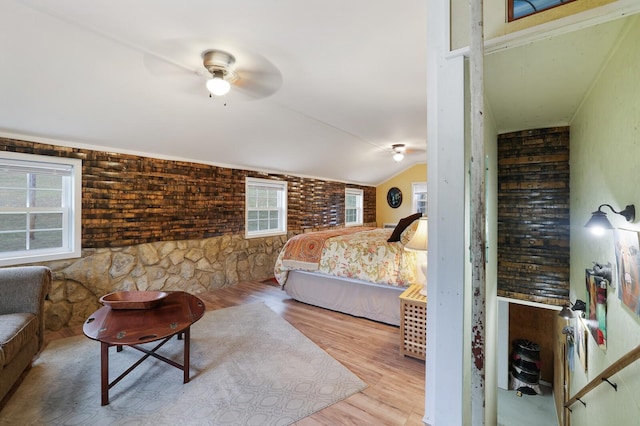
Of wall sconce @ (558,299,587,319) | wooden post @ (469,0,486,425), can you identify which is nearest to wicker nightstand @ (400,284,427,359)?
wall sconce @ (558,299,587,319)

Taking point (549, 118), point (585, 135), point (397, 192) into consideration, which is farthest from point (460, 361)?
point (397, 192)

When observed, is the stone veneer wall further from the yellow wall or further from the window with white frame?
the window with white frame

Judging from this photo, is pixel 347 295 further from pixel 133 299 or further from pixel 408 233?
pixel 133 299

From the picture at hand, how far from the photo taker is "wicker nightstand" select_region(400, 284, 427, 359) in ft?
7.62

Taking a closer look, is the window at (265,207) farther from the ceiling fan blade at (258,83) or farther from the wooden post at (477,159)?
the wooden post at (477,159)

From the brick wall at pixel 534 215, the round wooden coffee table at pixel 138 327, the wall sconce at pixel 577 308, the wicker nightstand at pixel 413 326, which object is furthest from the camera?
the brick wall at pixel 534 215

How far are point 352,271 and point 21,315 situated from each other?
2.80 metres

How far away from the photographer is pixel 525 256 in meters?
2.72

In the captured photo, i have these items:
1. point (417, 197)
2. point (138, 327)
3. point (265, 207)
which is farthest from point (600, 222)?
point (417, 197)

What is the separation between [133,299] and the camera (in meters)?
2.31

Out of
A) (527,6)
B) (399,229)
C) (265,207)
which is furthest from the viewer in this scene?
(265,207)

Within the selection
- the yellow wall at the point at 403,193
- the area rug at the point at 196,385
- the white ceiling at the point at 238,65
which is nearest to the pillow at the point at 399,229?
the white ceiling at the point at 238,65

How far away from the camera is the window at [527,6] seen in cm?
95

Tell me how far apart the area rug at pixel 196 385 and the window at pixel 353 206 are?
429 centimetres
